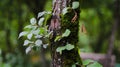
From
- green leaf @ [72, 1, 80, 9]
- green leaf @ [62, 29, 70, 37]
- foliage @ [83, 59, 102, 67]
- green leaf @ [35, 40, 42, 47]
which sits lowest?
foliage @ [83, 59, 102, 67]

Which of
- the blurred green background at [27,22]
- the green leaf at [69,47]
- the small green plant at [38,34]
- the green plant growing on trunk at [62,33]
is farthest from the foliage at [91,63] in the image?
the blurred green background at [27,22]

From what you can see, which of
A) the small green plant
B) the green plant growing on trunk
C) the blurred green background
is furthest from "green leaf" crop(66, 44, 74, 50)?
the blurred green background

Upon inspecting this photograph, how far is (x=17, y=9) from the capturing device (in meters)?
6.17

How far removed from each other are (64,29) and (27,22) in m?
3.61

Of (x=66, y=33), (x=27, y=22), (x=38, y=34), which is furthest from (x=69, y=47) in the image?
(x=27, y=22)

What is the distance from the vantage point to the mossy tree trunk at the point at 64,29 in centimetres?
199

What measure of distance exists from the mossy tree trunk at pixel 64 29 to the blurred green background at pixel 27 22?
2890mm

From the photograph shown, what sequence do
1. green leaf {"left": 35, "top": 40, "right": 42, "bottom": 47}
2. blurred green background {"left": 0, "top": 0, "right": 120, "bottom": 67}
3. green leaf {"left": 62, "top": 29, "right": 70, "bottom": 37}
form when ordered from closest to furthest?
1. green leaf {"left": 62, "top": 29, "right": 70, "bottom": 37}
2. green leaf {"left": 35, "top": 40, "right": 42, "bottom": 47}
3. blurred green background {"left": 0, "top": 0, "right": 120, "bottom": 67}

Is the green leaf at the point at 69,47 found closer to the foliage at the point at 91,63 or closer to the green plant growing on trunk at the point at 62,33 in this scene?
the green plant growing on trunk at the point at 62,33

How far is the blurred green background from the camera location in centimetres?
580

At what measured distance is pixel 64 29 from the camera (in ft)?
6.54

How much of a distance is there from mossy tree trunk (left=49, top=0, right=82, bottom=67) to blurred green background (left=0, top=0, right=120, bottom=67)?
9.48 ft

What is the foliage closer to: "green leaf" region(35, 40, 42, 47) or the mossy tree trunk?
the mossy tree trunk

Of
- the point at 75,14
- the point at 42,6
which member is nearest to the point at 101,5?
the point at 42,6
